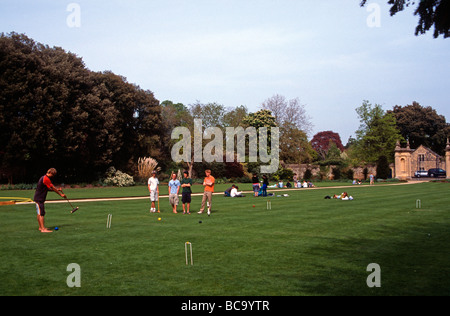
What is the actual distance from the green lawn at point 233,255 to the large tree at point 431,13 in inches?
168

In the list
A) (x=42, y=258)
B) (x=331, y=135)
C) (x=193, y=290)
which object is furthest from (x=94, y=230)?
(x=331, y=135)

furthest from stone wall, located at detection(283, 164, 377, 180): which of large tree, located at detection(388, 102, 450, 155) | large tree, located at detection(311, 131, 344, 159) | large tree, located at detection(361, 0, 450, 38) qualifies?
large tree, located at detection(361, 0, 450, 38)

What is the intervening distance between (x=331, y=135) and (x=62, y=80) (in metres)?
84.3

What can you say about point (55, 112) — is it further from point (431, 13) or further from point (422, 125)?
point (422, 125)

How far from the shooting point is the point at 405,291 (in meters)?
6.41

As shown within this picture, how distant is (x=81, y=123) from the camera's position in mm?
41656

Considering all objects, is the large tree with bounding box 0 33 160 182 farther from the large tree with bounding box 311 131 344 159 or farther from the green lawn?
the large tree with bounding box 311 131 344 159

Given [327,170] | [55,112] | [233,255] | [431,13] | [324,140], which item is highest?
[324,140]

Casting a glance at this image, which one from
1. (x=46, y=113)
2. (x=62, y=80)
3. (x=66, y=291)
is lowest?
(x=66, y=291)

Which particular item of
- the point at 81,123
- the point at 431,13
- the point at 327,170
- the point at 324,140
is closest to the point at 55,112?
the point at 81,123

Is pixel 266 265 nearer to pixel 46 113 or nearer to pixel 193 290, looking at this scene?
pixel 193 290

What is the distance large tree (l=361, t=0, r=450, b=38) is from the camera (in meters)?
6.71

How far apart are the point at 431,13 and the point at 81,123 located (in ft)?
128

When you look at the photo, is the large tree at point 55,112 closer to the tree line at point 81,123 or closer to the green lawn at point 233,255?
the tree line at point 81,123
